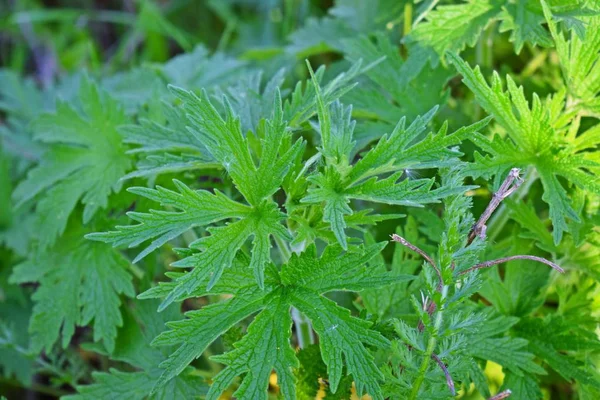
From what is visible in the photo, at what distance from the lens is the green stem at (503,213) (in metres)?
1.63

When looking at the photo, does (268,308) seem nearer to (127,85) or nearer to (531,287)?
(531,287)

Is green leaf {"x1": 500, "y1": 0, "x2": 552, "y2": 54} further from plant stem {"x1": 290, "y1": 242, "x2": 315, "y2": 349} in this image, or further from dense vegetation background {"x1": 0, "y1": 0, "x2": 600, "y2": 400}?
plant stem {"x1": 290, "y1": 242, "x2": 315, "y2": 349}

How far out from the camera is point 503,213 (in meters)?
1.71

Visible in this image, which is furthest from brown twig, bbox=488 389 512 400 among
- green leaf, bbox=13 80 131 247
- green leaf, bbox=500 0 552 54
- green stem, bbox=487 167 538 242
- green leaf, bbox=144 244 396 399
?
green leaf, bbox=13 80 131 247

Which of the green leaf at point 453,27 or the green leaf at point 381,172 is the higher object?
the green leaf at point 453,27

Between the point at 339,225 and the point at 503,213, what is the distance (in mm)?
690

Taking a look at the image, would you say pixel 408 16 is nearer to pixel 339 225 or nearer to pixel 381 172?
pixel 381 172

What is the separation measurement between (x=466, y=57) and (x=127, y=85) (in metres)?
1.38

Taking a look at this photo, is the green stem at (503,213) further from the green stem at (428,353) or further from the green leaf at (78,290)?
the green leaf at (78,290)

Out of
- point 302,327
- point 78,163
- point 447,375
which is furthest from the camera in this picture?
point 78,163

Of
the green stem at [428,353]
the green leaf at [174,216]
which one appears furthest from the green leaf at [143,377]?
the green stem at [428,353]

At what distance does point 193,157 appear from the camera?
5.02ft

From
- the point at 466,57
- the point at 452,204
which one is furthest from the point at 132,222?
the point at 466,57

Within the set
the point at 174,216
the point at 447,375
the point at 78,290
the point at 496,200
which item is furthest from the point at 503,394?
the point at 78,290
